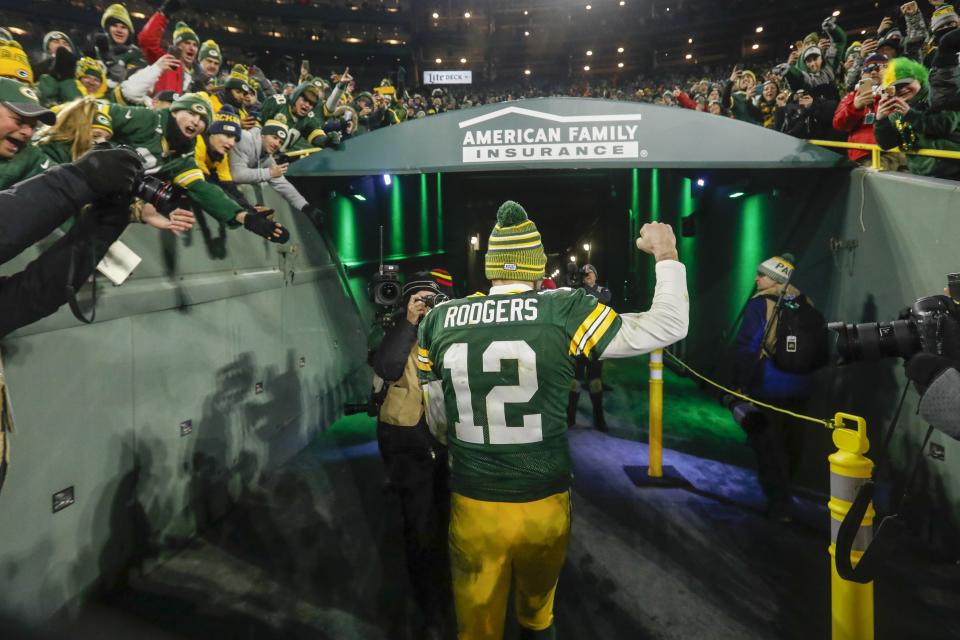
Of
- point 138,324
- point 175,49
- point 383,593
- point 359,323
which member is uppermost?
point 175,49

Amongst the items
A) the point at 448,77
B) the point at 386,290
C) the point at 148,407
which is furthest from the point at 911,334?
the point at 448,77

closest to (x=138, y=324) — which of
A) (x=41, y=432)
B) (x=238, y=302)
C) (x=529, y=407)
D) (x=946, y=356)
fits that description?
(x=41, y=432)

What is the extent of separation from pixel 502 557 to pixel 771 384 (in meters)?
3.35

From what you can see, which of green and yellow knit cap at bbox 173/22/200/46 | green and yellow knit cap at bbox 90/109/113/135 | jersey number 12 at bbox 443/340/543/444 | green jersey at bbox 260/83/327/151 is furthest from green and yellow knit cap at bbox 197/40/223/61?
jersey number 12 at bbox 443/340/543/444

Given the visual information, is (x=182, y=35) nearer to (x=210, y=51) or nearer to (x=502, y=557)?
(x=210, y=51)

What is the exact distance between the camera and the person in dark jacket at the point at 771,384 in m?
4.36

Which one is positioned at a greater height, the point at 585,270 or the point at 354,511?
the point at 585,270

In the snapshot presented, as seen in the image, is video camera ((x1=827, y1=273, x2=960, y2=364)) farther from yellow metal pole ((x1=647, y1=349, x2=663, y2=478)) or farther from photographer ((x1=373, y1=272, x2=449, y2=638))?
yellow metal pole ((x1=647, y1=349, x2=663, y2=478))

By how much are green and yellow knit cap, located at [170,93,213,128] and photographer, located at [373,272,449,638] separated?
2358 millimetres

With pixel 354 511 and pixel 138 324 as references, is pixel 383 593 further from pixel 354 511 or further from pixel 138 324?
pixel 138 324

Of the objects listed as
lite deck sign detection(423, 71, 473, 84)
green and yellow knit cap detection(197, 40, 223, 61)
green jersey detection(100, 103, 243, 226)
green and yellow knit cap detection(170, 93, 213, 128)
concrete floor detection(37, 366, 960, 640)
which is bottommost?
concrete floor detection(37, 366, 960, 640)

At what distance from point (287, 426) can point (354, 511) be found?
Answer: 1.62m

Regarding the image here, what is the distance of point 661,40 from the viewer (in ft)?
122

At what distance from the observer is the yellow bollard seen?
2.21 metres
